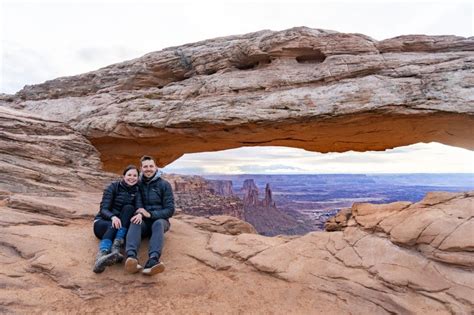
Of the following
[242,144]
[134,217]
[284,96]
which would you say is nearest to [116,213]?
[134,217]

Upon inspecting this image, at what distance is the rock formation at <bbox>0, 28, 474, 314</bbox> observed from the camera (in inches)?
294

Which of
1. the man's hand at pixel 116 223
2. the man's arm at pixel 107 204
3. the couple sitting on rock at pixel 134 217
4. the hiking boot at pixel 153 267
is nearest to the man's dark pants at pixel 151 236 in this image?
the couple sitting on rock at pixel 134 217

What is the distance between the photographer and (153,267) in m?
7.46

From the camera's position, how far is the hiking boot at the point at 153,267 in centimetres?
748

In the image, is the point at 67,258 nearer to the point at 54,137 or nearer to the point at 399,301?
the point at 399,301

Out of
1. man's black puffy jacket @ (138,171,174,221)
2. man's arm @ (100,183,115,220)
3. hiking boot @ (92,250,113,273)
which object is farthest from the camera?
man's black puffy jacket @ (138,171,174,221)

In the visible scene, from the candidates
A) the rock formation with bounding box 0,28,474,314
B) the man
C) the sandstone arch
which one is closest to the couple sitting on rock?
the man

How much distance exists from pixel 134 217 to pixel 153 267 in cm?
127

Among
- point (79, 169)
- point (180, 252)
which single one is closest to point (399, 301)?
point (180, 252)

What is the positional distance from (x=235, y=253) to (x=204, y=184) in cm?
5426

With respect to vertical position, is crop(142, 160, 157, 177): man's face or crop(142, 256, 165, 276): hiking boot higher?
crop(142, 160, 157, 177): man's face

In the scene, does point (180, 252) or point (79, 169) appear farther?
point (79, 169)

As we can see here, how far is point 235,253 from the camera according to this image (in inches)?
363

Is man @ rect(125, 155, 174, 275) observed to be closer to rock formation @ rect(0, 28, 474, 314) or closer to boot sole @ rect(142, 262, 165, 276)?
boot sole @ rect(142, 262, 165, 276)
